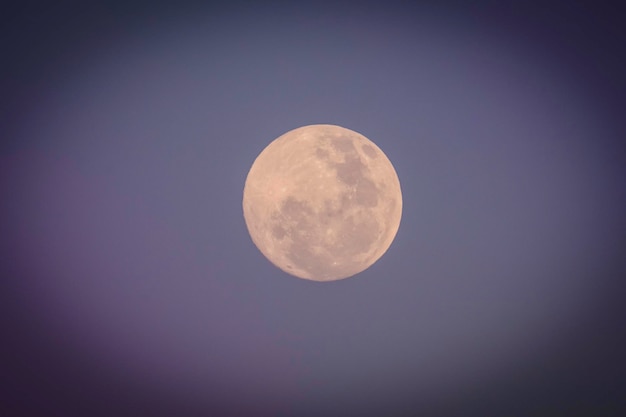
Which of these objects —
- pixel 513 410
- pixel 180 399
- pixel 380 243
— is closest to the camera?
pixel 380 243

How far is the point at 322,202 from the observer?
4.64m

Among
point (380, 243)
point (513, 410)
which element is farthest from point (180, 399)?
point (513, 410)

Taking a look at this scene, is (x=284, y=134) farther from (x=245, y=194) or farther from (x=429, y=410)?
(x=429, y=410)

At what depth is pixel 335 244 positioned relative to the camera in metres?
4.79

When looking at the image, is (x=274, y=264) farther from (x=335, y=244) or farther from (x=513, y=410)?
(x=513, y=410)

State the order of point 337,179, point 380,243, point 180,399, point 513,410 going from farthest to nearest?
1. point 513,410
2. point 180,399
3. point 380,243
4. point 337,179

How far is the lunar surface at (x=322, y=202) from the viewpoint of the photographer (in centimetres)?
468

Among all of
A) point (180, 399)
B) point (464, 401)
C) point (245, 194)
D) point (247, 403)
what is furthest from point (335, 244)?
point (464, 401)

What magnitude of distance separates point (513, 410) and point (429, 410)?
1.40 meters

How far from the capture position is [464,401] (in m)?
6.82

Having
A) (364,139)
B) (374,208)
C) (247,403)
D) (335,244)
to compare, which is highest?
(364,139)

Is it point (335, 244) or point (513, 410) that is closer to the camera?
point (335, 244)

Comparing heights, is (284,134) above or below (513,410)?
above

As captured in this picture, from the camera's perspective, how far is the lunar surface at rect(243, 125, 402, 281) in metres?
4.68
